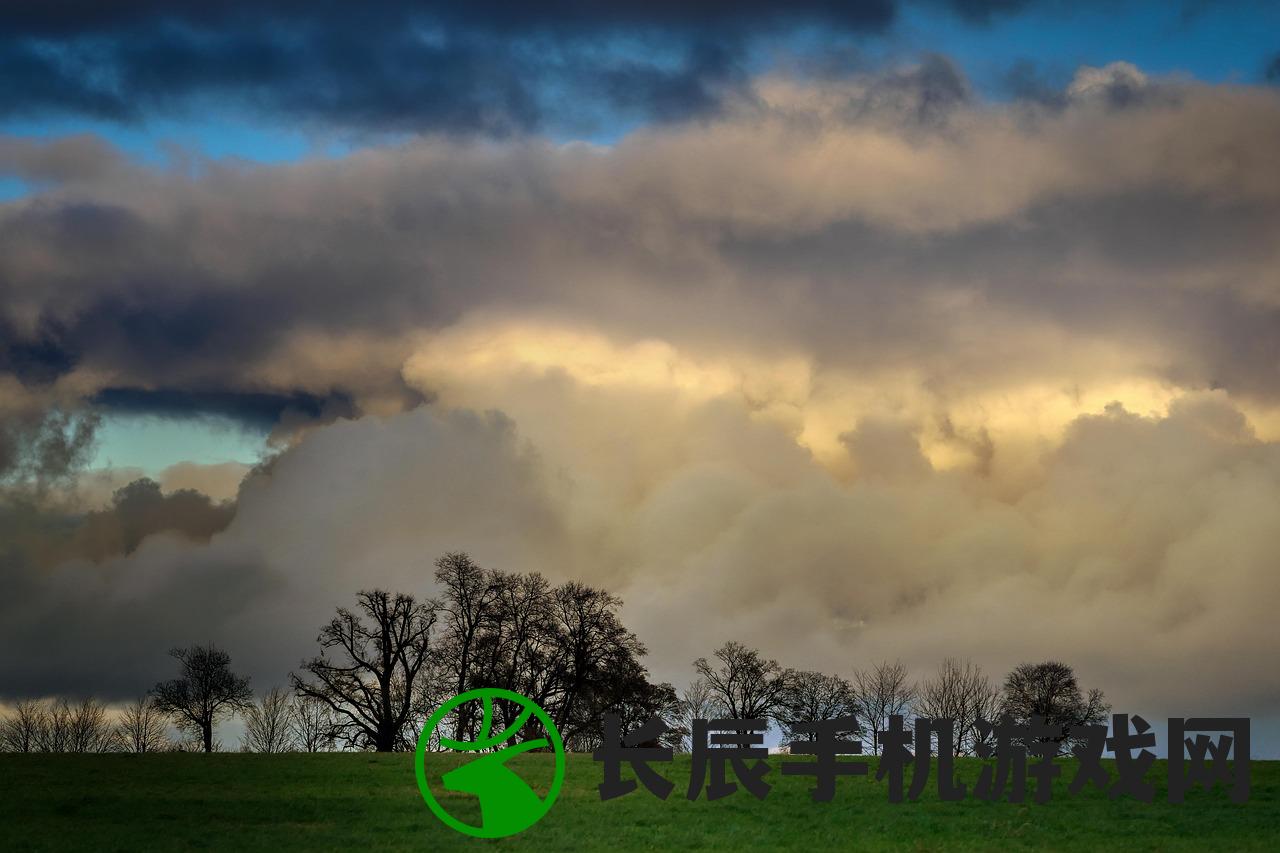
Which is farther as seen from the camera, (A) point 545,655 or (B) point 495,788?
(A) point 545,655

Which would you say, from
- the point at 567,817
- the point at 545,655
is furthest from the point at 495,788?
the point at 545,655

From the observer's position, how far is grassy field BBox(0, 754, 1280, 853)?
137 feet

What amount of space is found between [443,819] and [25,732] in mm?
105065

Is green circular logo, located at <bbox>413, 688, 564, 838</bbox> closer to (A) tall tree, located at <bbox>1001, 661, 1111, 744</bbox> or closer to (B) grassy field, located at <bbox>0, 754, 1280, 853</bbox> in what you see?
(B) grassy field, located at <bbox>0, 754, 1280, 853</bbox>

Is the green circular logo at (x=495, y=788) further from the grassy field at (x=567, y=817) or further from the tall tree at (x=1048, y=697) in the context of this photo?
the tall tree at (x=1048, y=697)

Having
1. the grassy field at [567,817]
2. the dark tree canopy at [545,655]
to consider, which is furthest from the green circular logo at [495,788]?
the dark tree canopy at [545,655]

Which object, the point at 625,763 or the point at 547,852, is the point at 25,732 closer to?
the point at 625,763

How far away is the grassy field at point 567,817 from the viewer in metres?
41.7

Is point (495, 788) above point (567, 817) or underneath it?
above

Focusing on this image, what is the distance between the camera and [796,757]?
58.7m

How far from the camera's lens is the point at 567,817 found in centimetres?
4491


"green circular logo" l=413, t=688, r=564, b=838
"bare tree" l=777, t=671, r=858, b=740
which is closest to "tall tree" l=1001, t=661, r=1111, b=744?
"bare tree" l=777, t=671, r=858, b=740

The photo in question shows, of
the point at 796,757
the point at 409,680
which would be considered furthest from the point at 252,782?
the point at 409,680

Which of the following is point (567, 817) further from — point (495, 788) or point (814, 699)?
point (814, 699)
